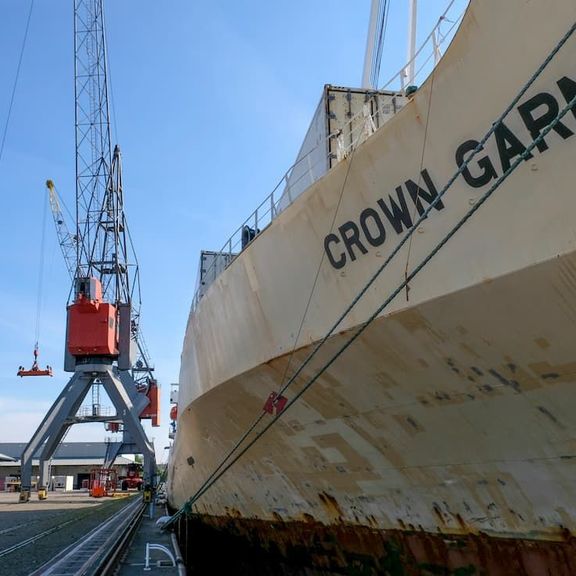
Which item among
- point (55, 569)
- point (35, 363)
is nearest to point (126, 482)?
point (35, 363)

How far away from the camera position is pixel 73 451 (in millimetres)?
80312

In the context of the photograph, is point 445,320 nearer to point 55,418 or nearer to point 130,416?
point 130,416

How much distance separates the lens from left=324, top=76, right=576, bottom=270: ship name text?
3.61 metres

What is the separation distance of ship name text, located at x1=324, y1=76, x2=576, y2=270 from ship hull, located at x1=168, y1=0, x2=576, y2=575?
0.01 m

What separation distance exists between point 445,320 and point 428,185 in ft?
3.47

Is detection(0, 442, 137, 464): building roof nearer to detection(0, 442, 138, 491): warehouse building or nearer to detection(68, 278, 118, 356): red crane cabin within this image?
detection(0, 442, 138, 491): warehouse building

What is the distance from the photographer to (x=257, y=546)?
8961 millimetres

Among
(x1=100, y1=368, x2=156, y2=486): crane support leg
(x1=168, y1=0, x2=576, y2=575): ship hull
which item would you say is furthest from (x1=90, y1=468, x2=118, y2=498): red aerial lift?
(x1=168, y1=0, x2=576, y2=575): ship hull

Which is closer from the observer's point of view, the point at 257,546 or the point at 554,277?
the point at 554,277

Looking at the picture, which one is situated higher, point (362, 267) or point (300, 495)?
point (362, 267)

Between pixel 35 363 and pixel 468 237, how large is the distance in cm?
3872

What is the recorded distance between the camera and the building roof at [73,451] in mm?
78188

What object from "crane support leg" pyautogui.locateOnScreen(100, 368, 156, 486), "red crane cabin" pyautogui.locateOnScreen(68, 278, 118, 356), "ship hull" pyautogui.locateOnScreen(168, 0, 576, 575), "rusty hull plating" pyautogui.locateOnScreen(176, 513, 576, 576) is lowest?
"rusty hull plating" pyautogui.locateOnScreen(176, 513, 576, 576)

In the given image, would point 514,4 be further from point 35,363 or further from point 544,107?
point 35,363
